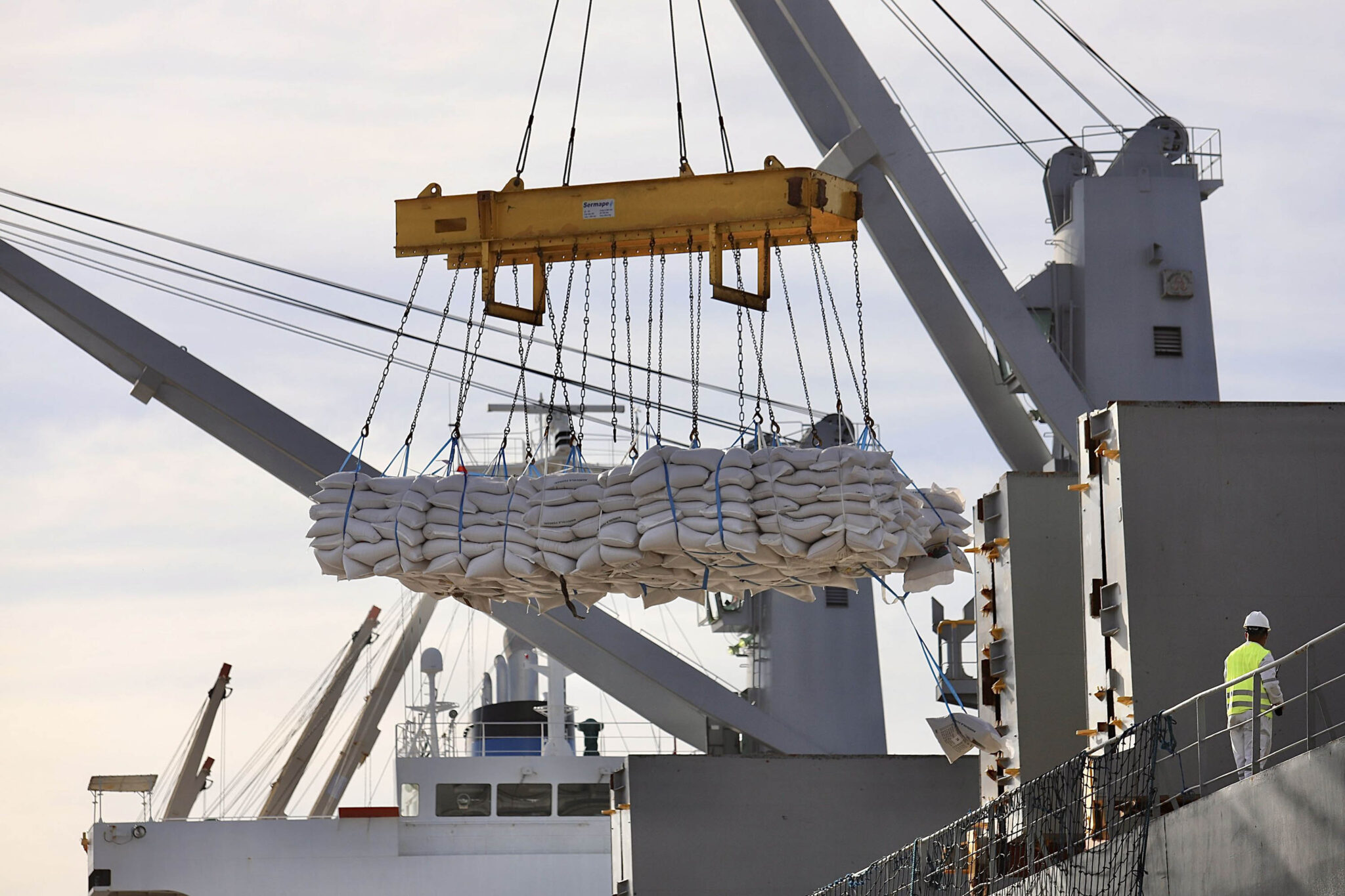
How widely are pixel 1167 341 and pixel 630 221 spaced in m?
7.00

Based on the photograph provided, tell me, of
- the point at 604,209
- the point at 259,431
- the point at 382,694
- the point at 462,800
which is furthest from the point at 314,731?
the point at 604,209

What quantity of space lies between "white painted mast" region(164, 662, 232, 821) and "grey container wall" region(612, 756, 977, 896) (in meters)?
13.5

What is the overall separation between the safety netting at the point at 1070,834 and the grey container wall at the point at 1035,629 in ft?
3.70

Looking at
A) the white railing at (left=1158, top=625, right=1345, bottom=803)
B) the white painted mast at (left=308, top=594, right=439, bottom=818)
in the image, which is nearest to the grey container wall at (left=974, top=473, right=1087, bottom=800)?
the white railing at (left=1158, top=625, right=1345, bottom=803)

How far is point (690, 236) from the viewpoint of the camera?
13477 mm

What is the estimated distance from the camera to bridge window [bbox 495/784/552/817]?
28.5 m

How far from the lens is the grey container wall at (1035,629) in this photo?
1645 cm

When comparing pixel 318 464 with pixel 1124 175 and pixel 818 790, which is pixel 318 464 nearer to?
pixel 818 790

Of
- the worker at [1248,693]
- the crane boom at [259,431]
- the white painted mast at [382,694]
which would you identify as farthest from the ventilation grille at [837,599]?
the worker at [1248,693]

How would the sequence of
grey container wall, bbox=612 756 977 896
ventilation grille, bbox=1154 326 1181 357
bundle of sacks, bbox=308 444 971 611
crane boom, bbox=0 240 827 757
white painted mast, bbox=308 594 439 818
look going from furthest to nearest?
white painted mast, bbox=308 594 439 818, crane boom, bbox=0 240 827 757, grey container wall, bbox=612 756 977 896, ventilation grille, bbox=1154 326 1181 357, bundle of sacks, bbox=308 444 971 611

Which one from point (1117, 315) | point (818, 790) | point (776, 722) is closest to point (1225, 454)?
point (1117, 315)

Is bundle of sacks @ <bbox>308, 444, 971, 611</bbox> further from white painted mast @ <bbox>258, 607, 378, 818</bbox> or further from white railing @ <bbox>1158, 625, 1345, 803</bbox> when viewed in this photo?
white painted mast @ <bbox>258, 607, 378, 818</bbox>

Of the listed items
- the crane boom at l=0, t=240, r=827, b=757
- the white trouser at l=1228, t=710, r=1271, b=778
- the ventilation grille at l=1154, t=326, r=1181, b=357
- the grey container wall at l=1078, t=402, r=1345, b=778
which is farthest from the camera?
the crane boom at l=0, t=240, r=827, b=757

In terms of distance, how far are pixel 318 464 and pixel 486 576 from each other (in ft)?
33.0
